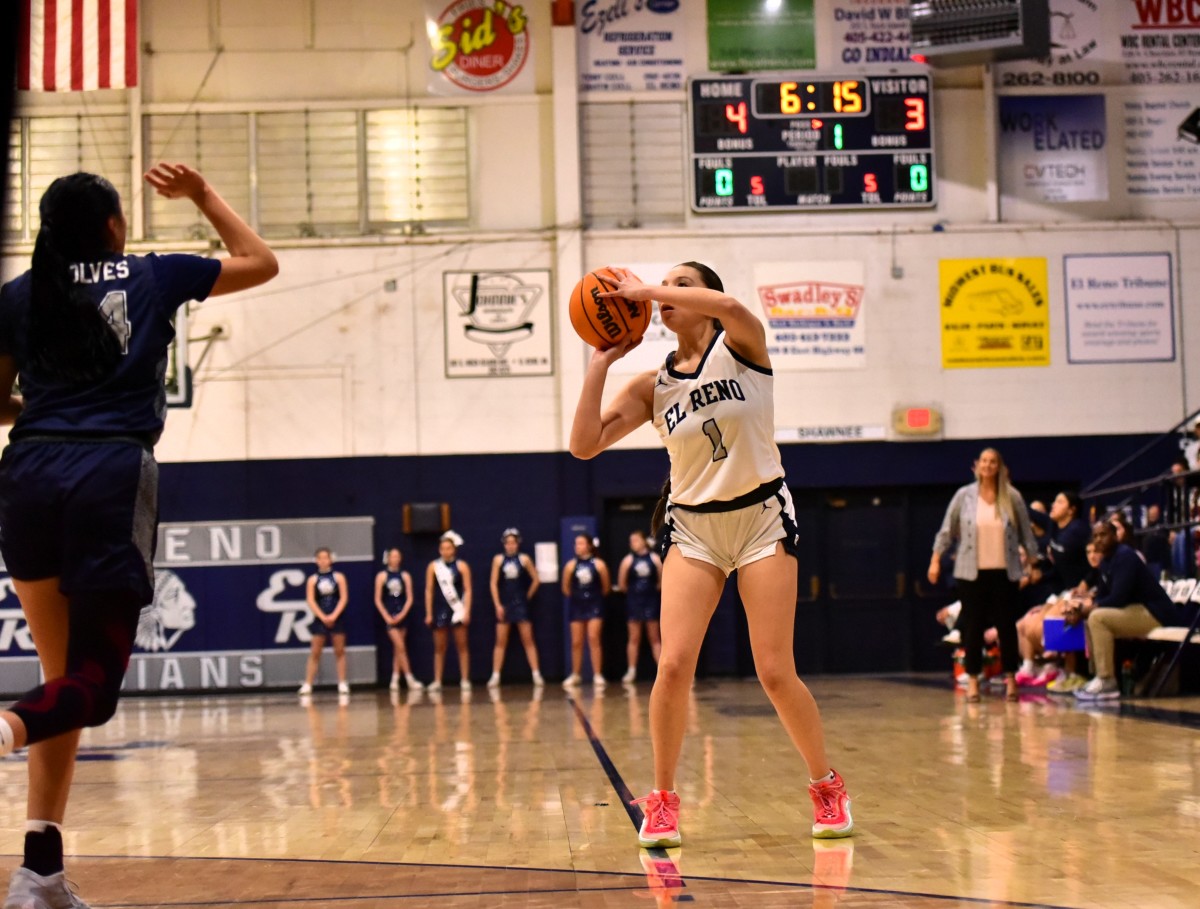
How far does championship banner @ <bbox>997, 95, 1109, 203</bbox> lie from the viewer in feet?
55.9

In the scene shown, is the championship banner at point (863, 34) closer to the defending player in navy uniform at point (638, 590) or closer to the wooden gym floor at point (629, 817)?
the defending player in navy uniform at point (638, 590)

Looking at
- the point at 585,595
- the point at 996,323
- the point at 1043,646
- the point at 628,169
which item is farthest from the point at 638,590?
the point at 996,323

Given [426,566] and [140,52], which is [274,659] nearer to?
[426,566]

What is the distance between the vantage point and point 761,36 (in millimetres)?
16844

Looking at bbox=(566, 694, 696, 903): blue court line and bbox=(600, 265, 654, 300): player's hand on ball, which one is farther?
bbox=(600, 265, 654, 300): player's hand on ball

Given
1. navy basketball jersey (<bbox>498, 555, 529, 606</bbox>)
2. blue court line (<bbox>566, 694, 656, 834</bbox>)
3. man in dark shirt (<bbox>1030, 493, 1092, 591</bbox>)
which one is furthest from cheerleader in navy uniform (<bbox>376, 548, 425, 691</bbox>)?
man in dark shirt (<bbox>1030, 493, 1092, 591</bbox>)

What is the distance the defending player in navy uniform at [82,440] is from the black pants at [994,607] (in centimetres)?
751

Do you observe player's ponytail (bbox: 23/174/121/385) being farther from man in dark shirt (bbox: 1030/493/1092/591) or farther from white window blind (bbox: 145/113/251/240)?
white window blind (bbox: 145/113/251/240)

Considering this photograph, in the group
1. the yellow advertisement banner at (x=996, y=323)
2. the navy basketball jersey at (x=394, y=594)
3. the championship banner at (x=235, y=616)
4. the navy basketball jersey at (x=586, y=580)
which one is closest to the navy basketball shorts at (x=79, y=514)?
the navy basketball jersey at (x=586, y=580)

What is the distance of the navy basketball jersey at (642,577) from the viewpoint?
15.9m

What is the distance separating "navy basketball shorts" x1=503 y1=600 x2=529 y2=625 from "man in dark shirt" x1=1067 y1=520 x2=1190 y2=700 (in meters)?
7.42

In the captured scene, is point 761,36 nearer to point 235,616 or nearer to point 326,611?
point 326,611

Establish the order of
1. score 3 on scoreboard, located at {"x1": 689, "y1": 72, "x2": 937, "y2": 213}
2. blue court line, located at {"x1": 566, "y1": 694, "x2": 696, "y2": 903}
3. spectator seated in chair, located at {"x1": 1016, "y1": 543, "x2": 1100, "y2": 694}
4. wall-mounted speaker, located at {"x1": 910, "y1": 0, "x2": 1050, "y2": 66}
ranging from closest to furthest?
blue court line, located at {"x1": 566, "y1": 694, "x2": 696, "y2": 903}, spectator seated in chair, located at {"x1": 1016, "y1": 543, "x2": 1100, "y2": 694}, wall-mounted speaker, located at {"x1": 910, "y1": 0, "x2": 1050, "y2": 66}, score 3 on scoreboard, located at {"x1": 689, "y1": 72, "x2": 937, "y2": 213}

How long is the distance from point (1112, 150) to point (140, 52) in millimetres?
12254
